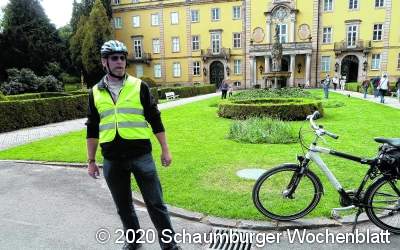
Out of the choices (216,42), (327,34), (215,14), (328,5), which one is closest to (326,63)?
(327,34)

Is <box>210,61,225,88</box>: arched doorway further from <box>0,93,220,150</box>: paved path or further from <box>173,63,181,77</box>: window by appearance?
<box>0,93,220,150</box>: paved path

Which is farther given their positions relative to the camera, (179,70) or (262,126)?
(179,70)

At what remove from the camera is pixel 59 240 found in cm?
407

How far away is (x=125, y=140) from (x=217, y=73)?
147 ft

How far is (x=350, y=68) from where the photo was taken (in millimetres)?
41750

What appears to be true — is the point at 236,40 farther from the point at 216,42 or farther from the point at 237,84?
the point at 237,84

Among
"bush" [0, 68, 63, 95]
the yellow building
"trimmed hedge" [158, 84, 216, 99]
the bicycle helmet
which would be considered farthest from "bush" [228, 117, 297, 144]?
the yellow building

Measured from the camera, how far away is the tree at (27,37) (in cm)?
3753

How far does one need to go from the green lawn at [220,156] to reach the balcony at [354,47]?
28892mm

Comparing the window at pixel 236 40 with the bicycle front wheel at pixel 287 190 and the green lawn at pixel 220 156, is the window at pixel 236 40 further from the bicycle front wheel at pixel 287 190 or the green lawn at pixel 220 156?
the bicycle front wheel at pixel 287 190

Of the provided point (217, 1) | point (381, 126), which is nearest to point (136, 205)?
point (381, 126)

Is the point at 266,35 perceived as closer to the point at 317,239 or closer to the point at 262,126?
the point at 262,126

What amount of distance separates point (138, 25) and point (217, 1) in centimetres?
1219

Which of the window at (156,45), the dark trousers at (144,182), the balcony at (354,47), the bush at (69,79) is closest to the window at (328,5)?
the balcony at (354,47)
